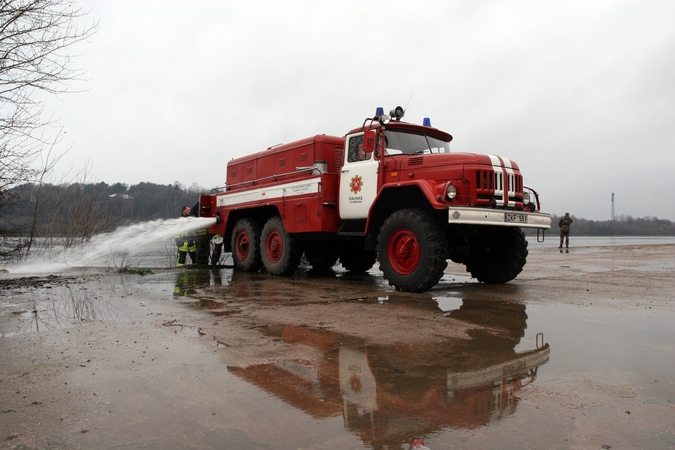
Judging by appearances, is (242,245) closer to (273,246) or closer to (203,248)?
(273,246)

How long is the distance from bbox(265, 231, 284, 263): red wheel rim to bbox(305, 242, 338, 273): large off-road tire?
0.77 m

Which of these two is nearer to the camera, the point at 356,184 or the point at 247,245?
the point at 356,184

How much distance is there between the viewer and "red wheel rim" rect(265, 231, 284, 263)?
11.4 metres

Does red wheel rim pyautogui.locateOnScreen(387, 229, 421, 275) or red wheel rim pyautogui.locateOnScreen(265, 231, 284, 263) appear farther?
red wheel rim pyautogui.locateOnScreen(265, 231, 284, 263)

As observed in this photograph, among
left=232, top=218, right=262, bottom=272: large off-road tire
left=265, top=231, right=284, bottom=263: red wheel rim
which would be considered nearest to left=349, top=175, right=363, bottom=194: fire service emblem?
left=265, top=231, right=284, bottom=263: red wheel rim

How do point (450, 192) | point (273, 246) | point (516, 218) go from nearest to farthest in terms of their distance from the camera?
1. point (450, 192)
2. point (516, 218)
3. point (273, 246)

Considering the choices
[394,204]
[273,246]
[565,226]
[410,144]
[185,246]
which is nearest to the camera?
[394,204]

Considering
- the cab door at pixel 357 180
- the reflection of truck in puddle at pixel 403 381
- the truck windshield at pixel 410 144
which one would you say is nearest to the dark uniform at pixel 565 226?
the truck windshield at pixel 410 144

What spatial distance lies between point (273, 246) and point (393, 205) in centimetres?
388

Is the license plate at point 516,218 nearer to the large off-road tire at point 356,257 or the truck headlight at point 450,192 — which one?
the truck headlight at point 450,192

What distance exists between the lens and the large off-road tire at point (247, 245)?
12.2 meters

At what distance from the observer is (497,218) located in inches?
298

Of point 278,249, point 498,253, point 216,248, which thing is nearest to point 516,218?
point 498,253

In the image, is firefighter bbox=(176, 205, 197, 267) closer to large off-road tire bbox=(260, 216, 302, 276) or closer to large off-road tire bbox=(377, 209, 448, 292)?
large off-road tire bbox=(260, 216, 302, 276)
